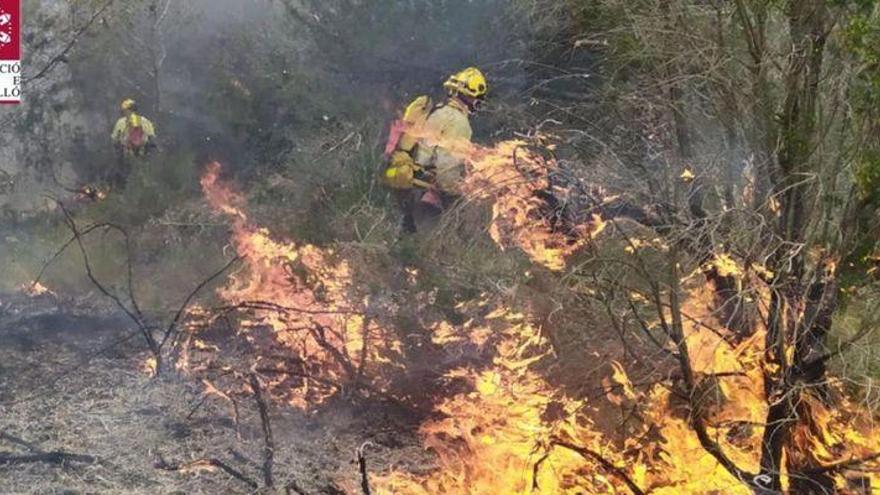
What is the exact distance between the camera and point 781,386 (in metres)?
4.62

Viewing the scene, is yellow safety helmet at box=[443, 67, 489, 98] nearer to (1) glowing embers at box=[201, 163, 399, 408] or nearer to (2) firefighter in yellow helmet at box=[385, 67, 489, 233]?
(2) firefighter in yellow helmet at box=[385, 67, 489, 233]

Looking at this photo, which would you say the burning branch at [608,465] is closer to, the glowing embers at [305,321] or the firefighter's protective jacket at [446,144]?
the glowing embers at [305,321]

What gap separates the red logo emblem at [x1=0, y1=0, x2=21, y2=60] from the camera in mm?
10102

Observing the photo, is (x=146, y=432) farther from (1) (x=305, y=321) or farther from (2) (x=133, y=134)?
(2) (x=133, y=134)

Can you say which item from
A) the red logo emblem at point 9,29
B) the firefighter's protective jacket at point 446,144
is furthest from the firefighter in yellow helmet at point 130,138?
the firefighter's protective jacket at point 446,144

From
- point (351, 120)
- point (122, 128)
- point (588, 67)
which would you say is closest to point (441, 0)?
point (351, 120)

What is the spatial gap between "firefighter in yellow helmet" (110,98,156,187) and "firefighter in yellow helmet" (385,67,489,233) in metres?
4.57

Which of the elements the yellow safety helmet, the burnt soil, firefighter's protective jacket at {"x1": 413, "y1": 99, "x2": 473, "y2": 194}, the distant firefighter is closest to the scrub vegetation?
the burnt soil

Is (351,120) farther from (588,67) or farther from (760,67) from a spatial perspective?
(760,67)

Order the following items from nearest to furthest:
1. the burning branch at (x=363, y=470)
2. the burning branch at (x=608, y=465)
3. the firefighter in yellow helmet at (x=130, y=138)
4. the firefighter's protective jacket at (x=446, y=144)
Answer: the burning branch at (x=608, y=465)
the burning branch at (x=363, y=470)
the firefighter's protective jacket at (x=446, y=144)
the firefighter in yellow helmet at (x=130, y=138)

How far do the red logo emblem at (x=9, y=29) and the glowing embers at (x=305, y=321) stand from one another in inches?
163

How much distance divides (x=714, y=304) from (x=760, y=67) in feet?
6.17

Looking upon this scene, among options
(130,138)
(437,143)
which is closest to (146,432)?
(437,143)

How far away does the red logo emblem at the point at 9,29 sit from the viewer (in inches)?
398
